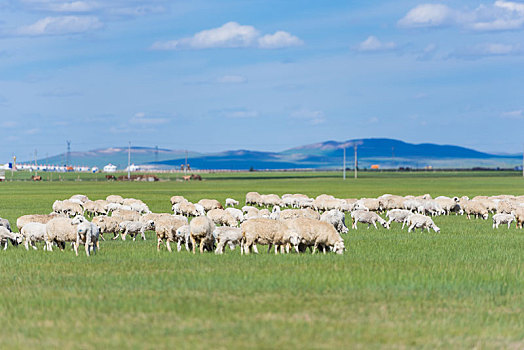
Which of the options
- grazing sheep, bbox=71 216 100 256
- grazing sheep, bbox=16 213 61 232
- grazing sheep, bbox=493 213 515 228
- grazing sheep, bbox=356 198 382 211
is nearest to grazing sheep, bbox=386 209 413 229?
grazing sheep, bbox=493 213 515 228

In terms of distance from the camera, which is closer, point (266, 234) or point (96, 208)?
point (266, 234)

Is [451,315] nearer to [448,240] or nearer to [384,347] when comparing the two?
[384,347]

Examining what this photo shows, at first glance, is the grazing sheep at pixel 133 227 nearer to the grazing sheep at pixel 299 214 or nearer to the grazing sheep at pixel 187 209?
the grazing sheep at pixel 299 214

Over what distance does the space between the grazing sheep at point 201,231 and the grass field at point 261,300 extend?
0.78 meters

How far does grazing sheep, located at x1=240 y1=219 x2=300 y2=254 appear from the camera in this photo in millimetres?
21469

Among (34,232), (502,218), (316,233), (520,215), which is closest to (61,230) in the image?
(34,232)

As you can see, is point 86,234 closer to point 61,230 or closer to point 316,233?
point 61,230

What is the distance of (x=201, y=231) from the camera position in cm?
2192

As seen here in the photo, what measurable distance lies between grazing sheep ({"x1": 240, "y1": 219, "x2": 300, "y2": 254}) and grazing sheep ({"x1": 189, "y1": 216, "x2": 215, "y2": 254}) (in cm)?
109

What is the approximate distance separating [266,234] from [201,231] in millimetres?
1925

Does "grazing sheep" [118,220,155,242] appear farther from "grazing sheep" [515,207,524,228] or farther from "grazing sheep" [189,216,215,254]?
"grazing sheep" [515,207,524,228]

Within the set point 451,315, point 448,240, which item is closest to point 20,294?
point 451,315

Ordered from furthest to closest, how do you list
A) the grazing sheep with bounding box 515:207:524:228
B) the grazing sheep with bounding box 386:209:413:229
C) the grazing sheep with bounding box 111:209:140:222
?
the grazing sheep with bounding box 386:209:413:229 < the grazing sheep with bounding box 515:207:524:228 < the grazing sheep with bounding box 111:209:140:222

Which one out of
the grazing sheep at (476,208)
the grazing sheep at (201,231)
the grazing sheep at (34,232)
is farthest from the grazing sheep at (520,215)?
the grazing sheep at (34,232)
